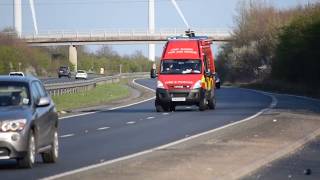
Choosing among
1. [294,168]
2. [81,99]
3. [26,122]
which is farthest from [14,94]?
[81,99]

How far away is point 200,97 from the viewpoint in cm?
3866

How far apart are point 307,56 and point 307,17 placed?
16.1 feet

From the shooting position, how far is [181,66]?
129 ft

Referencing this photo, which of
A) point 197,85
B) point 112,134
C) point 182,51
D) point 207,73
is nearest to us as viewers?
point 112,134

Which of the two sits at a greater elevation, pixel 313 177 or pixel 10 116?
pixel 10 116

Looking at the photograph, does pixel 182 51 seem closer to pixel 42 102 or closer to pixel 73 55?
pixel 42 102

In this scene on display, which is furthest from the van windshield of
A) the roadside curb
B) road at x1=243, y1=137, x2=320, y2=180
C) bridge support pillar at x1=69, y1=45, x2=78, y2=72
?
bridge support pillar at x1=69, y1=45, x2=78, y2=72

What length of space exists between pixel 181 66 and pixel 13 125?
964 inches

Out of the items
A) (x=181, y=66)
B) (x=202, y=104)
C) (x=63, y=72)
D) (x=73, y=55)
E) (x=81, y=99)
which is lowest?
(x=63, y=72)

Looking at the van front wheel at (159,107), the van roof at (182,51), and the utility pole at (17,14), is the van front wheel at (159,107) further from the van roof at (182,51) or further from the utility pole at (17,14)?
the utility pole at (17,14)

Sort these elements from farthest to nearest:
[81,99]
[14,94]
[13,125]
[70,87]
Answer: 1. [70,87]
2. [81,99]
3. [14,94]
4. [13,125]

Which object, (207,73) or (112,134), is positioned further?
(207,73)

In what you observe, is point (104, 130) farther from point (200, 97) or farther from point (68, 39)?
point (68, 39)

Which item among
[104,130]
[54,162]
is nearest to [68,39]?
[104,130]
